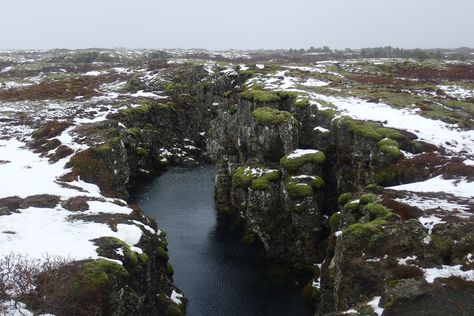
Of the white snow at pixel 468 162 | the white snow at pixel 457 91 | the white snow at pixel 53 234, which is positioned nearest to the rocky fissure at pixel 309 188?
the white snow at pixel 468 162

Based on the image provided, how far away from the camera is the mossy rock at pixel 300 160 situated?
50312 mm

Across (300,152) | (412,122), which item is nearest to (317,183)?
(300,152)

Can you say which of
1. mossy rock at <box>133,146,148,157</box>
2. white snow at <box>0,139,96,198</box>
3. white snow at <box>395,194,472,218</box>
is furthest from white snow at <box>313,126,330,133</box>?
mossy rock at <box>133,146,148,157</box>

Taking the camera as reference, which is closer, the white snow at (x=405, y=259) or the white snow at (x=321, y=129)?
the white snow at (x=405, y=259)

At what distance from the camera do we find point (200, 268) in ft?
153

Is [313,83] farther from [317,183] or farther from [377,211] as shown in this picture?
[377,211]

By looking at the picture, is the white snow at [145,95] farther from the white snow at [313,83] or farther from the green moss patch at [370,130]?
the green moss patch at [370,130]

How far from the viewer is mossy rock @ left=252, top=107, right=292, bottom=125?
55344mm

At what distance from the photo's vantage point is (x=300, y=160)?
50719mm

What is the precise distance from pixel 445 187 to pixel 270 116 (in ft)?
84.2

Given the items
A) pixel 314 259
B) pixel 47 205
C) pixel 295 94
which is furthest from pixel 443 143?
pixel 47 205

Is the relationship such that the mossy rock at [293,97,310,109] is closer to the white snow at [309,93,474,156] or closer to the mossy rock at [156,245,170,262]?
the white snow at [309,93,474,156]

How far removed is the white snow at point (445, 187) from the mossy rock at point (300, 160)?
47.0 feet

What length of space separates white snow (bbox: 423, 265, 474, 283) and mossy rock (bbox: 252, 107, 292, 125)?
33357 millimetres
